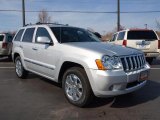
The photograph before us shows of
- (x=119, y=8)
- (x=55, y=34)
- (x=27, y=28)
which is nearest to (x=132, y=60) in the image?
(x=55, y=34)

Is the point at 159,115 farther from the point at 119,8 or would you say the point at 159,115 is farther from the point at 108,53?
the point at 119,8

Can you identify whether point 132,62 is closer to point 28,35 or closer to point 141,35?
point 28,35

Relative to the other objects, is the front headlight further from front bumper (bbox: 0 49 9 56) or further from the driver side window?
front bumper (bbox: 0 49 9 56)

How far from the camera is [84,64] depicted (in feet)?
18.0

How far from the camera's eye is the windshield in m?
6.83

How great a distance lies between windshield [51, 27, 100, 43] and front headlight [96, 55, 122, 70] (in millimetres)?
1640

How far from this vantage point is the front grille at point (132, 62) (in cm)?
555

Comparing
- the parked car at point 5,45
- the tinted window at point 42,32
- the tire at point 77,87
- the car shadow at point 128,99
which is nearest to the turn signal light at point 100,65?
the tire at point 77,87

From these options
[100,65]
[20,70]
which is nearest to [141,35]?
[20,70]

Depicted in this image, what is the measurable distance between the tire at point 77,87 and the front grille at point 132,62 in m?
0.82

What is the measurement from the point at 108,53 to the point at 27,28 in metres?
3.92

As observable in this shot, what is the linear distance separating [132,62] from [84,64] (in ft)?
3.43

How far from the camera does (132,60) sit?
229 inches

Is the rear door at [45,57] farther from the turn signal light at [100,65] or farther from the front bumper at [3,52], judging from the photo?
the front bumper at [3,52]
